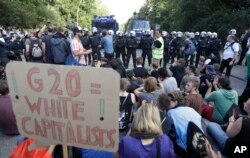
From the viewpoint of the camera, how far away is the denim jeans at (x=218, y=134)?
5.62 m

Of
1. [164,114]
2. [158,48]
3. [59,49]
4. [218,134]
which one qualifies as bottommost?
[218,134]

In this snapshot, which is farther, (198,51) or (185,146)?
(198,51)

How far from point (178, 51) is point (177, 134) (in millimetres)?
12302

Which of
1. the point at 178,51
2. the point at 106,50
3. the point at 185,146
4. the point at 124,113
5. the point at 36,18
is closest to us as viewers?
the point at 185,146

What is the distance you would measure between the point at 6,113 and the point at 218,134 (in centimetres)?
331

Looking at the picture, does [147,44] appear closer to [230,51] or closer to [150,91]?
[230,51]

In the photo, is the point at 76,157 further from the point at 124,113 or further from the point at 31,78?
the point at 124,113

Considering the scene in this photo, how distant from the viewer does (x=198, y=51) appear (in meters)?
17.3

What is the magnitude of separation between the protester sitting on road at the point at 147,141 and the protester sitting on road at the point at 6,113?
3.11m

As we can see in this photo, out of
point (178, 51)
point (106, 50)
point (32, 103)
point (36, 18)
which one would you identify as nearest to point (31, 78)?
point (32, 103)

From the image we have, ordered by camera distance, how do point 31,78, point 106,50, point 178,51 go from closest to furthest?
point 31,78 < point 106,50 < point 178,51

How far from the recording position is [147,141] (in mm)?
3207

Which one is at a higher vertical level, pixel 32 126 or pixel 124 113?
pixel 32 126

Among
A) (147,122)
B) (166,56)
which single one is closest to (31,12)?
(166,56)
